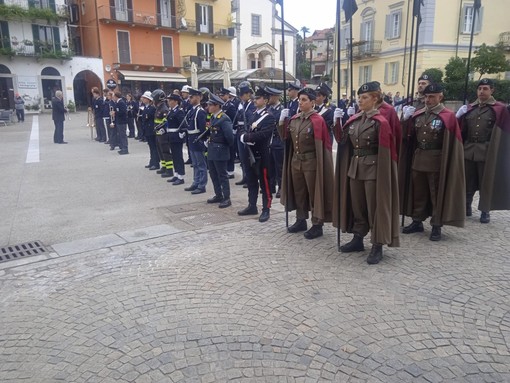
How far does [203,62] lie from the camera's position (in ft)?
135

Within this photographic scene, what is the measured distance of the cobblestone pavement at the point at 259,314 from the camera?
2.94 metres

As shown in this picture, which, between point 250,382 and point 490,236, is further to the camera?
point 490,236

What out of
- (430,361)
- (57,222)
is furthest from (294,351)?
Result: (57,222)

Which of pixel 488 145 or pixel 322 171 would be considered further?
pixel 488 145

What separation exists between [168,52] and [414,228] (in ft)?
123

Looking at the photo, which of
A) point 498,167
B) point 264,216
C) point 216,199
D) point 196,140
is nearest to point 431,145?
point 498,167

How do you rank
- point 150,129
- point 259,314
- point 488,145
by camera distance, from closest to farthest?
1. point 259,314
2. point 488,145
3. point 150,129

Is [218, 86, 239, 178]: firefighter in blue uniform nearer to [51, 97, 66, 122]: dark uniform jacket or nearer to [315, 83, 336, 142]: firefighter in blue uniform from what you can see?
[315, 83, 336, 142]: firefighter in blue uniform

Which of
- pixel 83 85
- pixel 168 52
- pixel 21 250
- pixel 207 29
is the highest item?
pixel 207 29

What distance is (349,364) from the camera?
9.73 ft

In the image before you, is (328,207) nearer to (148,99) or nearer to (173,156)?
(173,156)

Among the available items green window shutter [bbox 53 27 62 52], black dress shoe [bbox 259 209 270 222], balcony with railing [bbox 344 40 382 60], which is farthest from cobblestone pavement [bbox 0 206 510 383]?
green window shutter [bbox 53 27 62 52]

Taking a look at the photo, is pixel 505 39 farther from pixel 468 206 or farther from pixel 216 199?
pixel 216 199

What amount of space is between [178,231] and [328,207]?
208cm
